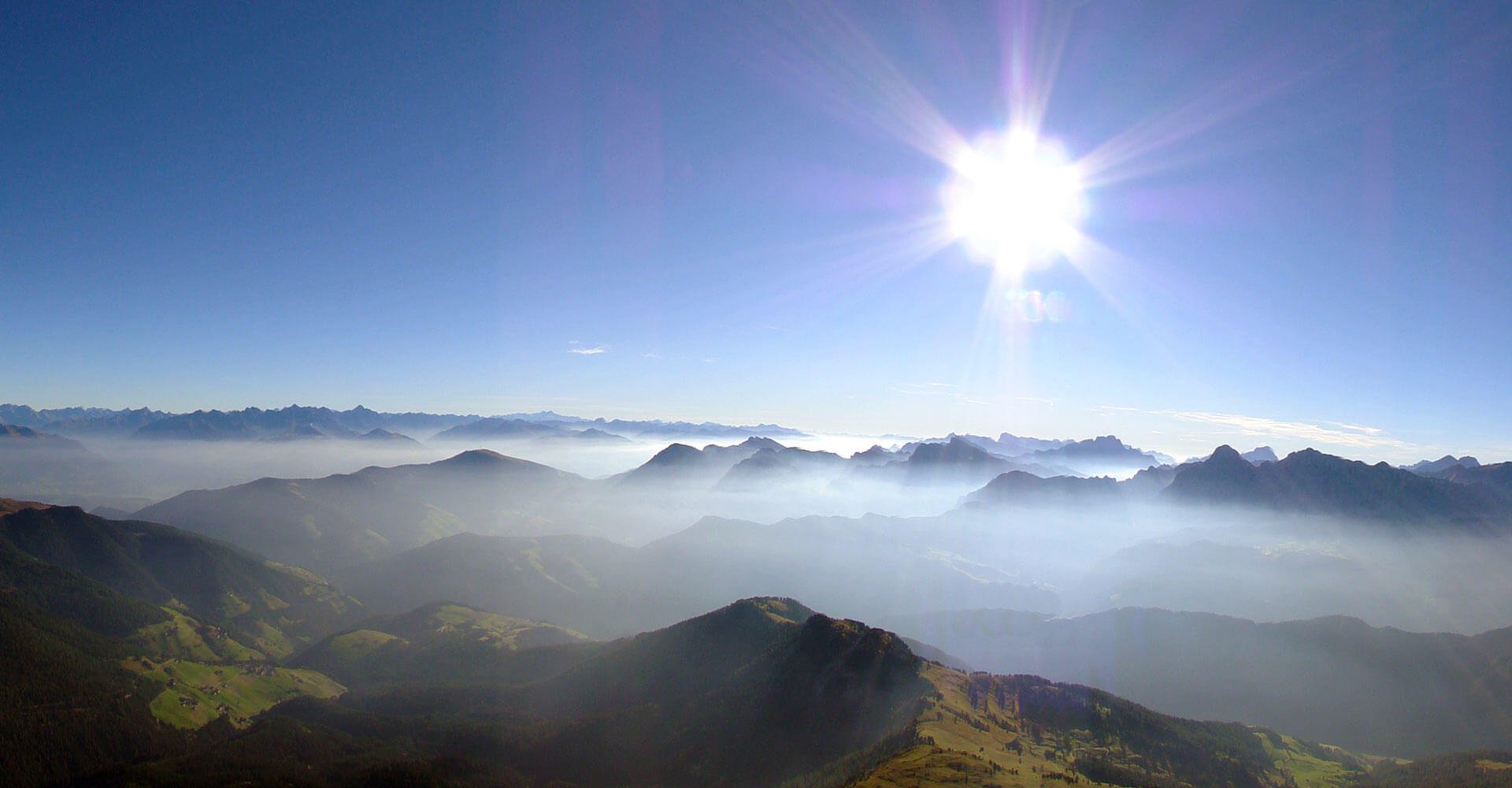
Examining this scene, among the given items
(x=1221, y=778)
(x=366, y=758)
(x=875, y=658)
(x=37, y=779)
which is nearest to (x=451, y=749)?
(x=366, y=758)

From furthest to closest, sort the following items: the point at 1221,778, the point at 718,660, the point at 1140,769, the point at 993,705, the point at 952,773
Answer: the point at 718,660 → the point at 993,705 → the point at 1221,778 → the point at 1140,769 → the point at 952,773

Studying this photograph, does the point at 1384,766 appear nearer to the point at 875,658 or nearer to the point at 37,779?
the point at 875,658

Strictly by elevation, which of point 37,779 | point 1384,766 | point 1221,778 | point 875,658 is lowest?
point 37,779

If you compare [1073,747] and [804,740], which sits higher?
[1073,747]

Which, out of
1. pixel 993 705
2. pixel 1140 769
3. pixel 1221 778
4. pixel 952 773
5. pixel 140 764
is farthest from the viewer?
pixel 140 764

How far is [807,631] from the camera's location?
574 feet

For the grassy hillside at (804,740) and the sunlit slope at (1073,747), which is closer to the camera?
the sunlit slope at (1073,747)

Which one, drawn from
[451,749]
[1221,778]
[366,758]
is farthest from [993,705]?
[366,758]

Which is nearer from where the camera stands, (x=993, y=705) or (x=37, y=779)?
(x=993, y=705)

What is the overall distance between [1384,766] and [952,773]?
5914 inches

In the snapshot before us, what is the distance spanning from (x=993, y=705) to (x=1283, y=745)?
286 ft

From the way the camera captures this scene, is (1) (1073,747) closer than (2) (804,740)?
Yes

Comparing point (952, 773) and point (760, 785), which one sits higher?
point (952, 773)

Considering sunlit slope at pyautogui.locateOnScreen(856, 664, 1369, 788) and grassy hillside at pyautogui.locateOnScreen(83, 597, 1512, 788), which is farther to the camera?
grassy hillside at pyautogui.locateOnScreen(83, 597, 1512, 788)
